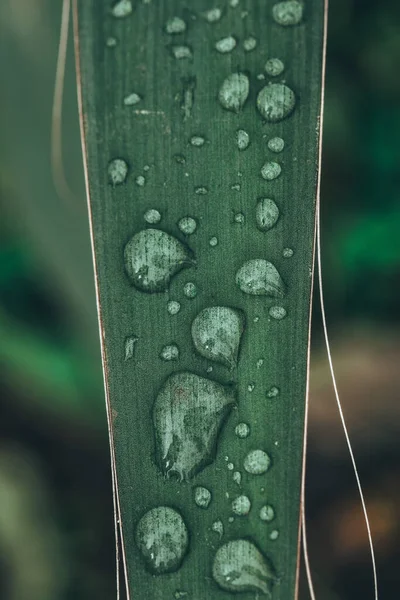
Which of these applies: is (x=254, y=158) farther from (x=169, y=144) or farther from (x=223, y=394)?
(x=223, y=394)

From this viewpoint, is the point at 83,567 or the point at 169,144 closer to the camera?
the point at 169,144

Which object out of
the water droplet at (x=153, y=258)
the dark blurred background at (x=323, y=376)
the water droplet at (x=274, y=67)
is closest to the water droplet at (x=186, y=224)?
the water droplet at (x=153, y=258)

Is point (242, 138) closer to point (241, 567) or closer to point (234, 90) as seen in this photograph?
point (234, 90)

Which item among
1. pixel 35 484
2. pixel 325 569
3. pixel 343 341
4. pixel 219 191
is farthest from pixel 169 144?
pixel 325 569

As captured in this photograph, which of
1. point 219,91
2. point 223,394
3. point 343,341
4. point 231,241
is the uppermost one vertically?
point 219,91

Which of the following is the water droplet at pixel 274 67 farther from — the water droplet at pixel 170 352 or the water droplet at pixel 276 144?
the water droplet at pixel 170 352
